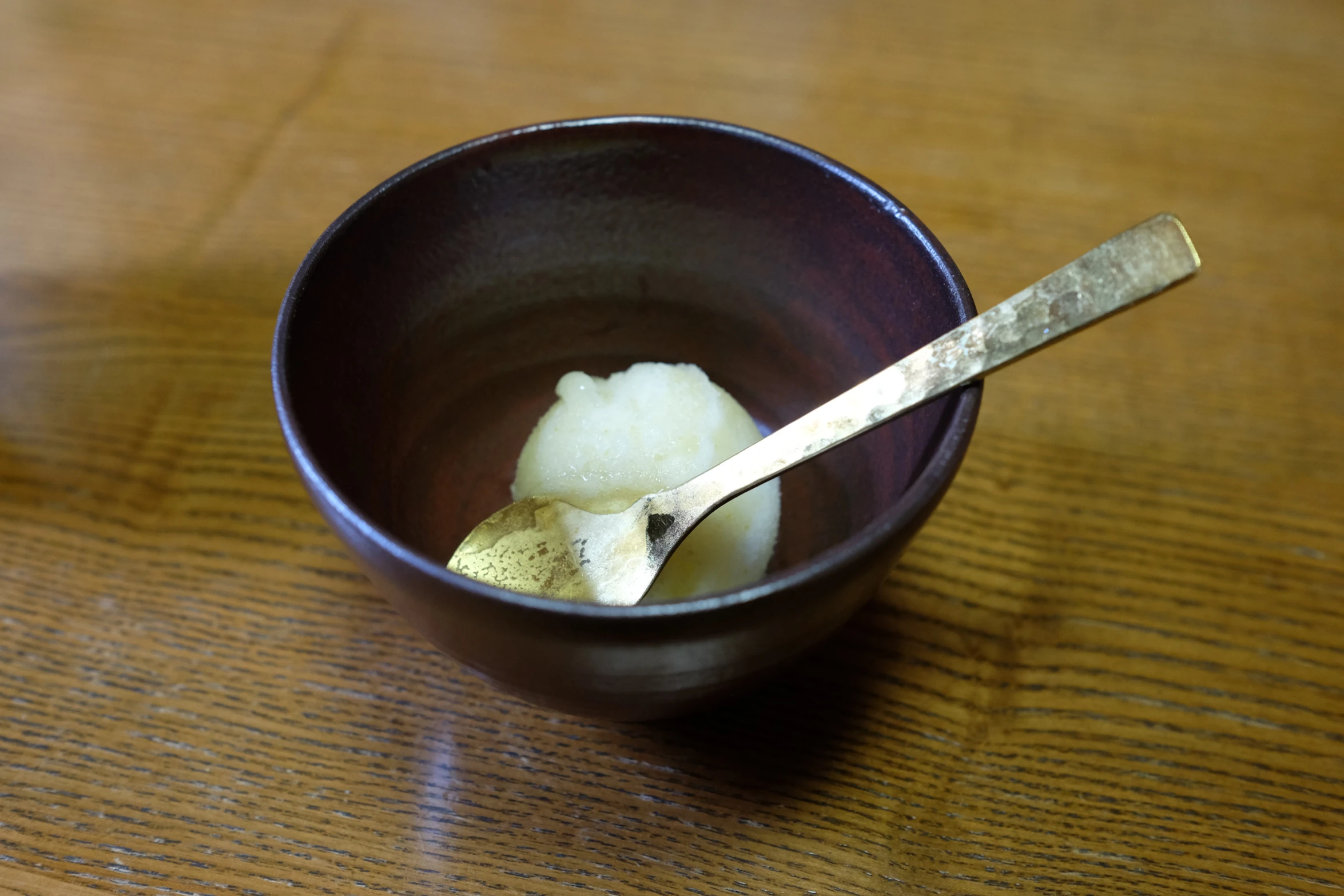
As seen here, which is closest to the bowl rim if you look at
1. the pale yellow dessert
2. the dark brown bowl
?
the dark brown bowl

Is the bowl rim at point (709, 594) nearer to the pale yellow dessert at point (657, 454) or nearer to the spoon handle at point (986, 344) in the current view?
the spoon handle at point (986, 344)

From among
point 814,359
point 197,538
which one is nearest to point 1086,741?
point 814,359

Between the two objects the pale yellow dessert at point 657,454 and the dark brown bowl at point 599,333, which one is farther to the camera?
the pale yellow dessert at point 657,454

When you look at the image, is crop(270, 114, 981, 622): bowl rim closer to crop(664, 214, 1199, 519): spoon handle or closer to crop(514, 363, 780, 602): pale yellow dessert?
crop(664, 214, 1199, 519): spoon handle

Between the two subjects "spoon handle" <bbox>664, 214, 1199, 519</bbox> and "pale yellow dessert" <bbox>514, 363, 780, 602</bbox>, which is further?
"pale yellow dessert" <bbox>514, 363, 780, 602</bbox>

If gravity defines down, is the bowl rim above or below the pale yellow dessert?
above

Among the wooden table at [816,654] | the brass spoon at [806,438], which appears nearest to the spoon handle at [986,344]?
the brass spoon at [806,438]

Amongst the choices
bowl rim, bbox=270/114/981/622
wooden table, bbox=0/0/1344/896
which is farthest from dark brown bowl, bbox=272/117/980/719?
wooden table, bbox=0/0/1344/896

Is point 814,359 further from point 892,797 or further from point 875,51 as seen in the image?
point 875,51
